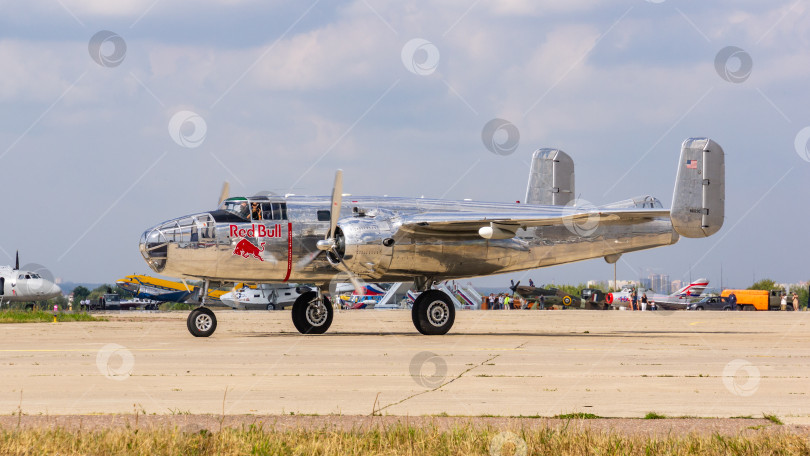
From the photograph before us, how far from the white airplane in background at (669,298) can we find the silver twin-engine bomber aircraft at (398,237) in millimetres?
68655

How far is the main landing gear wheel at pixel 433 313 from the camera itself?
23.8m

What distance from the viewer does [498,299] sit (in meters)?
81.3

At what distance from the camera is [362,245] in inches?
890

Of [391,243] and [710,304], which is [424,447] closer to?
[391,243]

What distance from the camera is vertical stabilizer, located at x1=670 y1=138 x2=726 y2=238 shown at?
24.9 m

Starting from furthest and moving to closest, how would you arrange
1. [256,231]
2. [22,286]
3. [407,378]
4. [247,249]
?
[22,286], [256,231], [247,249], [407,378]

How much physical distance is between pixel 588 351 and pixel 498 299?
62.7 metres

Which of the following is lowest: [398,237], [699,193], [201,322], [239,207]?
[201,322]
